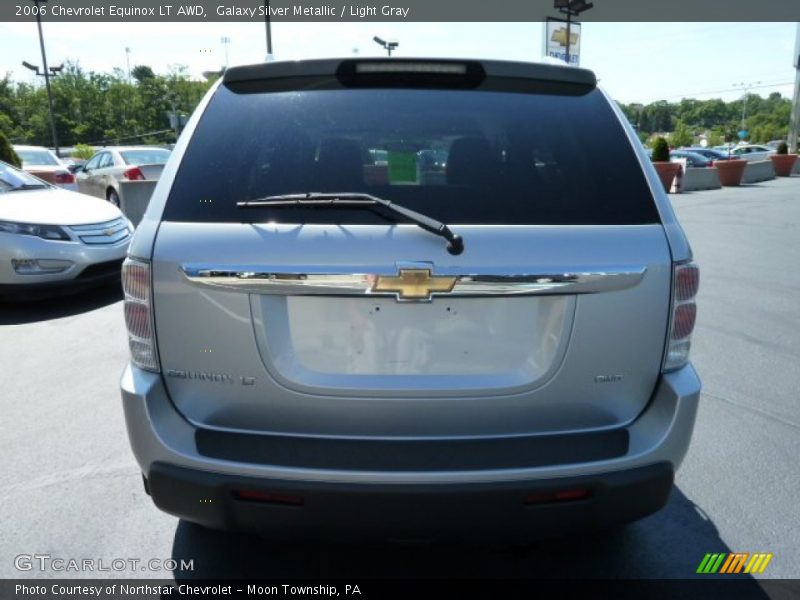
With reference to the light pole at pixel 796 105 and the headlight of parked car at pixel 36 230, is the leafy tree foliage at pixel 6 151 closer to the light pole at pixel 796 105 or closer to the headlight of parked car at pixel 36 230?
the headlight of parked car at pixel 36 230

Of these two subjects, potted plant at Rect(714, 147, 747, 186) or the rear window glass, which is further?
potted plant at Rect(714, 147, 747, 186)

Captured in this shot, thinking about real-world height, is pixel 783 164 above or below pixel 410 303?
below

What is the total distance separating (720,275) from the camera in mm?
8047

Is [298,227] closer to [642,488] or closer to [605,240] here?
[605,240]

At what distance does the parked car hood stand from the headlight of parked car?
0.04m

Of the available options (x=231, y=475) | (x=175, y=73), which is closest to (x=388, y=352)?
(x=231, y=475)

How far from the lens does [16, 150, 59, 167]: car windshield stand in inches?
616

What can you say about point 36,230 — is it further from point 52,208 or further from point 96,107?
point 96,107

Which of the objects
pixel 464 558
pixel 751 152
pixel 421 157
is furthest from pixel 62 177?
pixel 751 152

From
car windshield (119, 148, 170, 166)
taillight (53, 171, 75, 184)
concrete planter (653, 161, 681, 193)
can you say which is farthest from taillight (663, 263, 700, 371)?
concrete planter (653, 161, 681, 193)

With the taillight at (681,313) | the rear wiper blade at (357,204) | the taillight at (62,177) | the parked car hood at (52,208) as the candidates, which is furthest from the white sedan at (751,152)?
the rear wiper blade at (357,204)

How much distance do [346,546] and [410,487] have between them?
2.95ft

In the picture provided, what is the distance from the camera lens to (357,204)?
1939mm

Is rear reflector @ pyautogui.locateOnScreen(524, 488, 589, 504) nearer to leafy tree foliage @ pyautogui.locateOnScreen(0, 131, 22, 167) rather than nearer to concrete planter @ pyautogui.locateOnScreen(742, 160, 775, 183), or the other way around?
leafy tree foliage @ pyautogui.locateOnScreen(0, 131, 22, 167)
